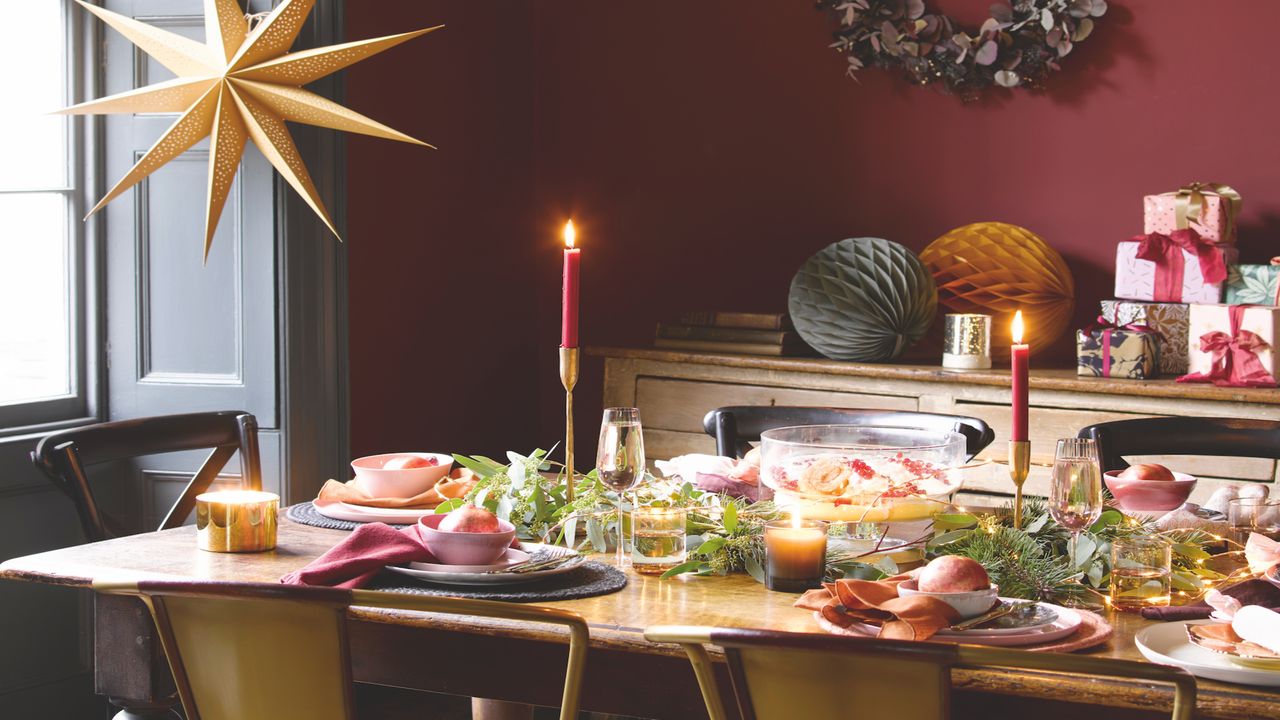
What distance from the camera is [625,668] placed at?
137 centimetres

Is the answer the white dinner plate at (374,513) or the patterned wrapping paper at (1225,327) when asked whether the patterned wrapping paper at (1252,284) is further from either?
the white dinner plate at (374,513)

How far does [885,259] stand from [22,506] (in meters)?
1.97

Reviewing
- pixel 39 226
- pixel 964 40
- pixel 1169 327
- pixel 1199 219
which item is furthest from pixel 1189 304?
pixel 39 226

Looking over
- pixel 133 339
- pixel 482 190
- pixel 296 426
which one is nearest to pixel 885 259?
pixel 482 190

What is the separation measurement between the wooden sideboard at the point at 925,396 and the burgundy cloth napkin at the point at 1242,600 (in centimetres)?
142

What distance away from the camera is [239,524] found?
1.70 meters

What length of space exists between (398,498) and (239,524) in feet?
0.96

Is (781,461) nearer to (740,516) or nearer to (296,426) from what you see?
(740,516)

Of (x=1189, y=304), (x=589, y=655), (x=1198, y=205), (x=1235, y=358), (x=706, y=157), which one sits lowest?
(x=589, y=655)

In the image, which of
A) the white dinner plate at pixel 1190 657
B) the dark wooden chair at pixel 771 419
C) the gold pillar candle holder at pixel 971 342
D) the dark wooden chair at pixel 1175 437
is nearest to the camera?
the white dinner plate at pixel 1190 657

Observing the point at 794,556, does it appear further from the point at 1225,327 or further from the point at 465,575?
the point at 1225,327

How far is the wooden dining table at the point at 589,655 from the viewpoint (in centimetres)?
119

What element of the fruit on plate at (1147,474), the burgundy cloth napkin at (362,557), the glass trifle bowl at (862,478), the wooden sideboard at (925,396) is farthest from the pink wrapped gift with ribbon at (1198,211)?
the burgundy cloth napkin at (362,557)

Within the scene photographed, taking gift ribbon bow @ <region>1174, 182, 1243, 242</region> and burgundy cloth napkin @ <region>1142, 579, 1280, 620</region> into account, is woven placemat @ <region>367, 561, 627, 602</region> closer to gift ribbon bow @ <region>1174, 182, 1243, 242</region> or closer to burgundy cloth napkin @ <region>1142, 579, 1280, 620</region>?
burgundy cloth napkin @ <region>1142, 579, 1280, 620</region>
